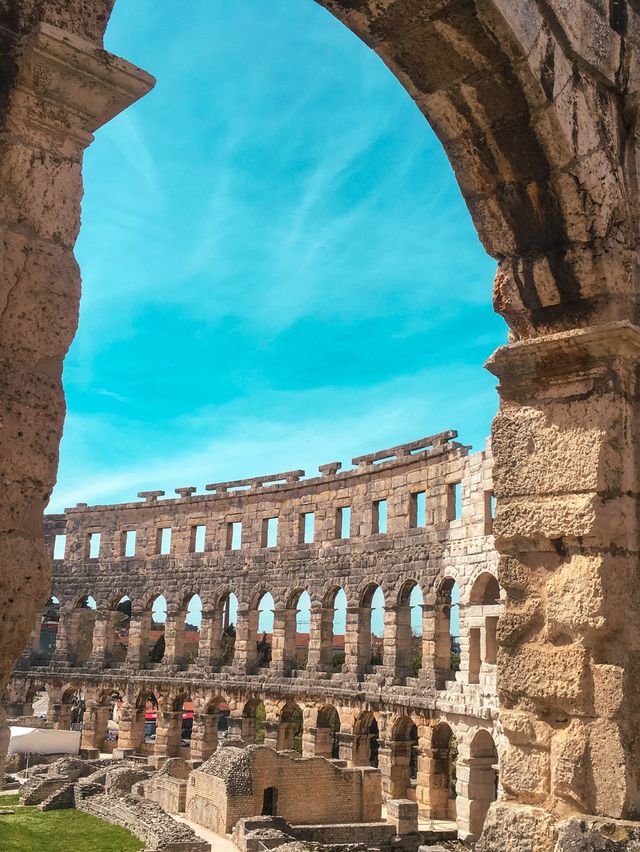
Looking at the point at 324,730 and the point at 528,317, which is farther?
the point at 324,730

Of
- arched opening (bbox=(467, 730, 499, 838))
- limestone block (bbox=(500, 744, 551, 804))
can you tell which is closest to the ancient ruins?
arched opening (bbox=(467, 730, 499, 838))

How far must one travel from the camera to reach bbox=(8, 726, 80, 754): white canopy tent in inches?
1064

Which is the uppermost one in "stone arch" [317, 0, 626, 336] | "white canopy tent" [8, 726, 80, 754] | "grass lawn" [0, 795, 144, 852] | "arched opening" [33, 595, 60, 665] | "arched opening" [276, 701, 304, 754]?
"stone arch" [317, 0, 626, 336]

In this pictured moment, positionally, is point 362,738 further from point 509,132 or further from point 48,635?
point 48,635

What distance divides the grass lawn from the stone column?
13.9 metres

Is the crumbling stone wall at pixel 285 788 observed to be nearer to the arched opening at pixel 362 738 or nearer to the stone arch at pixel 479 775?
the stone arch at pixel 479 775

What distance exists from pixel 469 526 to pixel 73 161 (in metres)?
19.2

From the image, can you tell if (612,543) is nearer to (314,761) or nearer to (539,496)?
(539,496)

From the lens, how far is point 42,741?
1085 inches

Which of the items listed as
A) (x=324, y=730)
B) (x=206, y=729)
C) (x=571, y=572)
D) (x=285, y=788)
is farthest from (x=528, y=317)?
(x=206, y=729)

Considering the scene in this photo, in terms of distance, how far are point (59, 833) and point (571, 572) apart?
16.9 m

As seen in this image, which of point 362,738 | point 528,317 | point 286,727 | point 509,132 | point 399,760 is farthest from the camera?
point 286,727

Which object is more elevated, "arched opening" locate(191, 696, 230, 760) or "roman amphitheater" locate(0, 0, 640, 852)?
"roman amphitheater" locate(0, 0, 640, 852)

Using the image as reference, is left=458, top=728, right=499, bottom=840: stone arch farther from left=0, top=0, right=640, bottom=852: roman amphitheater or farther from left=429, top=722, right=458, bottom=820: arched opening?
left=0, top=0, right=640, bottom=852: roman amphitheater
